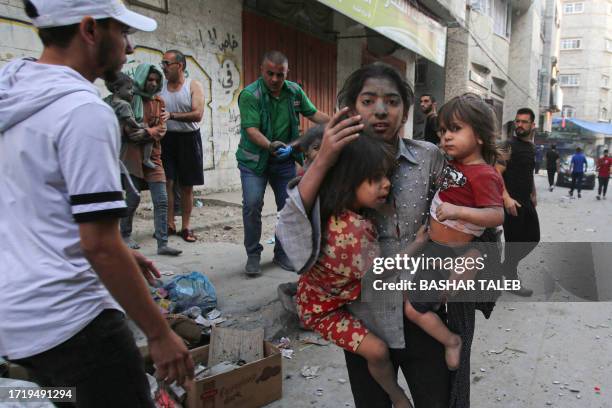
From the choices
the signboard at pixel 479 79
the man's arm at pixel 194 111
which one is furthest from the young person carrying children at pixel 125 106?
the signboard at pixel 479 79

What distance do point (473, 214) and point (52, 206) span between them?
1.38m

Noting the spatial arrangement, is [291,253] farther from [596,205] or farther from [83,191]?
[596,205]

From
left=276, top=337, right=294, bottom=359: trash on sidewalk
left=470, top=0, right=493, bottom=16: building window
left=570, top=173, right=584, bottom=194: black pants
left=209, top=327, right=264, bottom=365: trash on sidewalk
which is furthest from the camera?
left=470, top=0, right=493, bottom=16: building window

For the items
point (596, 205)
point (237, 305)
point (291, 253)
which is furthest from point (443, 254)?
point (596, 205)

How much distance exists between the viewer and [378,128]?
5.52ft

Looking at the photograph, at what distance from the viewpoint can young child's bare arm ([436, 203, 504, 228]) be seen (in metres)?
1.74

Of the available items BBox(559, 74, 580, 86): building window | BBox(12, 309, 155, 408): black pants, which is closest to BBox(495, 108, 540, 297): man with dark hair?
BBox(12, 309, 155, 408): black pants

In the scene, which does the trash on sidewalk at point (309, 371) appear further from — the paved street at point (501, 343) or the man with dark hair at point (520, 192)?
the man with dark hair at point (520, 192)

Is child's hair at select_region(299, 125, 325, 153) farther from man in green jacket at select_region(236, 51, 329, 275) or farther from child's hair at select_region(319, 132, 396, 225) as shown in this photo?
man in green jacket at select_region(236, 51, 329, 275)

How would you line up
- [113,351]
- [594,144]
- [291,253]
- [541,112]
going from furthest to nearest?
[594,144]
[541,112]
[291,253]
[113,351]

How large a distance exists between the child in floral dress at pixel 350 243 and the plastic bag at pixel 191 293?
2004 mm

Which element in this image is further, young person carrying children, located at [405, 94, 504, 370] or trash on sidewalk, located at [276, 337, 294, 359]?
trash on sidewalk, located at [276, 337, 294, 359]

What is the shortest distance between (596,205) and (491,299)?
12846 millimetres

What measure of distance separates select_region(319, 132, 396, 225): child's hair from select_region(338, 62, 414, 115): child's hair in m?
0.35
